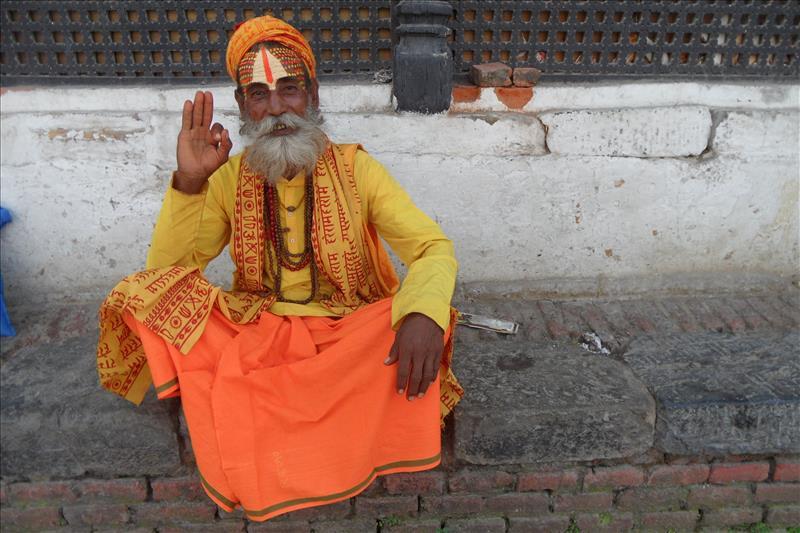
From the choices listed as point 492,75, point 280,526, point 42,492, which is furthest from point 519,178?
point 42,492

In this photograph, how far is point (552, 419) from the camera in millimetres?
2074

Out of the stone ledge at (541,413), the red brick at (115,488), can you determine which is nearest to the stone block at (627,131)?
the stone ledge at (541,413)

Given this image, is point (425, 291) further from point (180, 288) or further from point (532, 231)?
point (532, 231)

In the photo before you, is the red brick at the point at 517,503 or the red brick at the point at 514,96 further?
the red brick at the point at 514,96

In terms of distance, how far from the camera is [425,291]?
1.79m

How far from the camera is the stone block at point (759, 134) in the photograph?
2.94 metres

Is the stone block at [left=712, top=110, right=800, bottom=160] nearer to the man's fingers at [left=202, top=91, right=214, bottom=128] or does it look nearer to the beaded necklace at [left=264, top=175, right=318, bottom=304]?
the beaded necklace at [left=264, top=175, right=318, bottom=304]

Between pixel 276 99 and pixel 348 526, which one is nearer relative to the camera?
pixel 276 99

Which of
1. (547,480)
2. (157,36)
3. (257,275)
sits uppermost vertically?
(157,36)

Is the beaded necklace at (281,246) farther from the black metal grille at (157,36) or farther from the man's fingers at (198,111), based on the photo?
the black metal grille at (157,36)

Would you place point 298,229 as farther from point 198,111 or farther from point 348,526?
point 348,526

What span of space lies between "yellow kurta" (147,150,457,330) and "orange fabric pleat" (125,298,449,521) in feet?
0.75

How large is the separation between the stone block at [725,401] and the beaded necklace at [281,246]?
4.33ft

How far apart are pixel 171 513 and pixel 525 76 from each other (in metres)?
2.39
